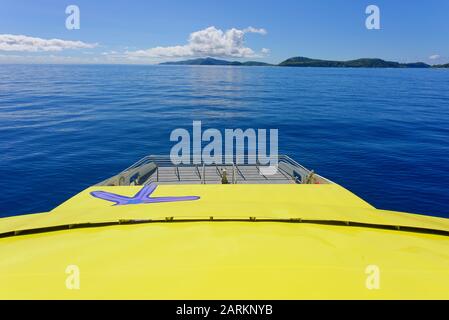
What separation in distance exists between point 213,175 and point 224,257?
1362 centimetres

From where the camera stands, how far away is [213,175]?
18.5m

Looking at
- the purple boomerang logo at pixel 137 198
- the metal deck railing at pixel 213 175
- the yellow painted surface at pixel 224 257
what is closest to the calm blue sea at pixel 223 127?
the metal deck railing at pixel 213 175

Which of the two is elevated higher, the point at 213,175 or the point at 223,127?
the point at 223,127

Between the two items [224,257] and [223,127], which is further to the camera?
[223,127]

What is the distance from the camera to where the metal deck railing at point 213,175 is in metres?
17.0

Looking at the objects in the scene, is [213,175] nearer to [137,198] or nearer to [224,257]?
[137,198]

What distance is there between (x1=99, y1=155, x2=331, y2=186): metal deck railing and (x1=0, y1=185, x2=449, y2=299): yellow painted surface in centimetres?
870

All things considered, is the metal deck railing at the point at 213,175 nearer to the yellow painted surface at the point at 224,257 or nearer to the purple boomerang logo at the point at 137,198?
the purple boomerang logo at the point at 137,198

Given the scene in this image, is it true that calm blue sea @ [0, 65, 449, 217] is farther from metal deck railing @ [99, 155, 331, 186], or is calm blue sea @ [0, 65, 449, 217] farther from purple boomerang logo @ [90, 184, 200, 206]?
purple boomerang logo @ [90, 184, 200, 206]

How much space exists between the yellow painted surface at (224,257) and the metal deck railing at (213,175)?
8696 millimetres

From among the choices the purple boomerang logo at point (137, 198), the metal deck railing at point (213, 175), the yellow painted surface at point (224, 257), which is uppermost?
the yellow painted surface at point (224, 257)

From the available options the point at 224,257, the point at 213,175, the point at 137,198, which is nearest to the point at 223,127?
the point at 213,175
